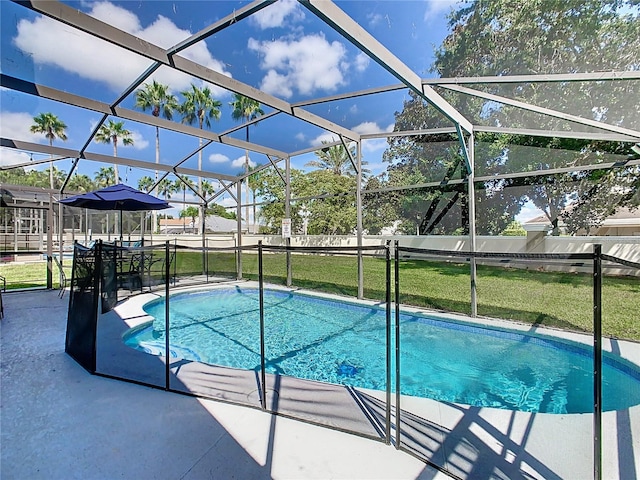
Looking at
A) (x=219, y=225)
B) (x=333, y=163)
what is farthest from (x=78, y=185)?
(x=333, y=163)

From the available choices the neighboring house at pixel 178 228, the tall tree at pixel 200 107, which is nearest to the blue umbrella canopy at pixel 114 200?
the tall tree at pixel 200 107

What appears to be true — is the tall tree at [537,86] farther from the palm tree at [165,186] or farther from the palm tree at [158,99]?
the palm tree at [165,186]

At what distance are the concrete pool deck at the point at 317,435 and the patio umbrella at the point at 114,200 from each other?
4.10 m

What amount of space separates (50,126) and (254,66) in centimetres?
485

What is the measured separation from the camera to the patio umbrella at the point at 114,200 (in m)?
6.28

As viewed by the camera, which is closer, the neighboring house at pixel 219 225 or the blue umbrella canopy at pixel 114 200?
the blue umbrella canopy at pixel 114 200

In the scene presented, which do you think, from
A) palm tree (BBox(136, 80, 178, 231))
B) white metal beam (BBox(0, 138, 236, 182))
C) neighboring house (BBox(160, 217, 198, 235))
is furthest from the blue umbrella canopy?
neighboring house (BBox(160, 217, 198, 235))

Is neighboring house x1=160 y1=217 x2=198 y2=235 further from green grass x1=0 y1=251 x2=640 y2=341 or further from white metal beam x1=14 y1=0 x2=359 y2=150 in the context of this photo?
white metal beam x1=14 y1=0 x2=359 y2=150

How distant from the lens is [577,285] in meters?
5.89

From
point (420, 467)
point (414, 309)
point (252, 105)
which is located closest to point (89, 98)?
point (252, 105)

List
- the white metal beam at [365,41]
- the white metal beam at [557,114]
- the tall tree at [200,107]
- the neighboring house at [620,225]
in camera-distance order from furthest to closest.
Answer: the tall tree at [200,107] < the neighboring house at [620,225] < the white metal beam at [557,114] < the white metal beam at [365,41]

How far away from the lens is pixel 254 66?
4434mm

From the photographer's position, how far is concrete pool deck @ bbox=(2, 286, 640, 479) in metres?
1.84

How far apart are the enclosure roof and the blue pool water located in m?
3.03
